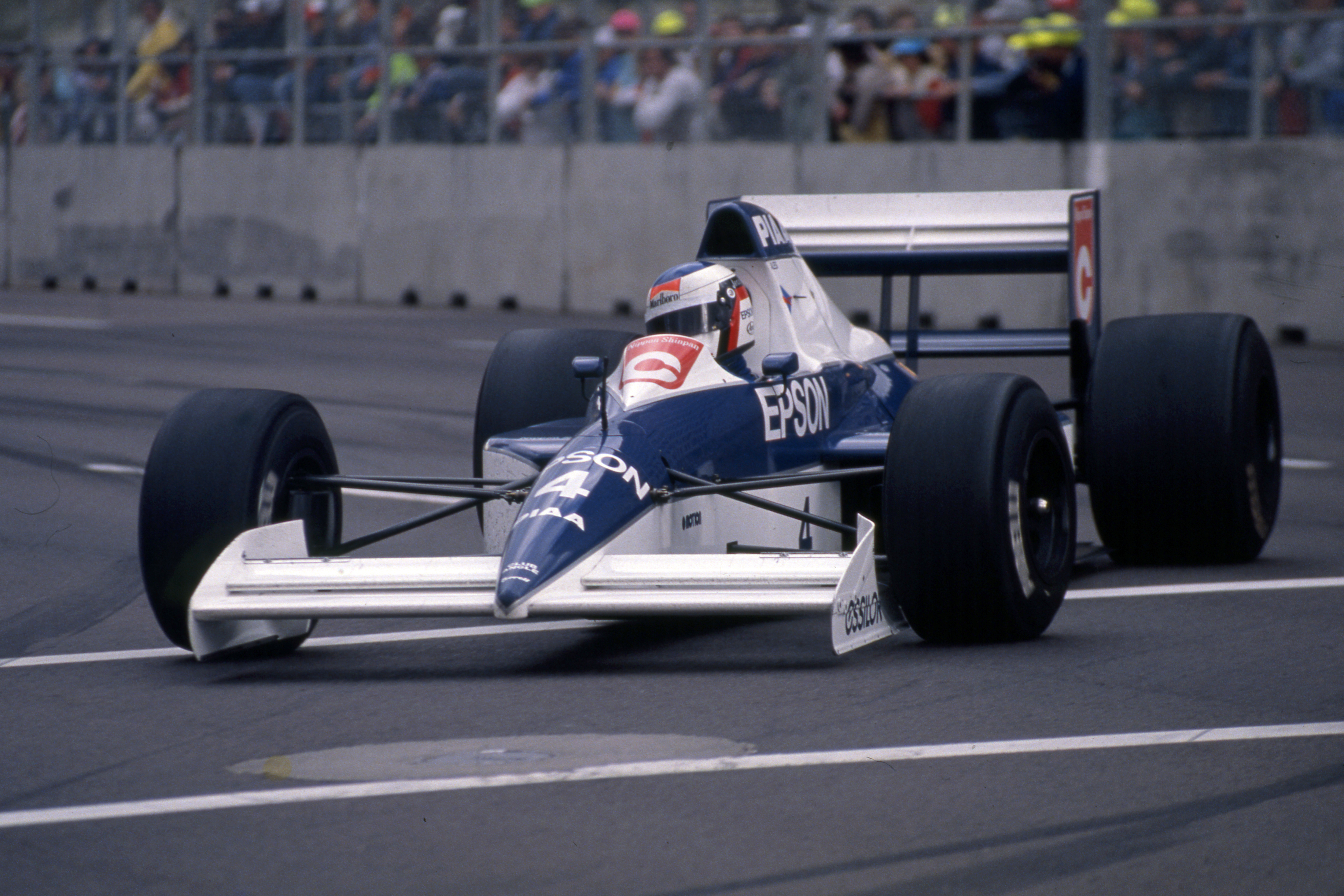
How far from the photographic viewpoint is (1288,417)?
13.0 metres

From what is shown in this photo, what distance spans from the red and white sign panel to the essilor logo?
89.3 inches

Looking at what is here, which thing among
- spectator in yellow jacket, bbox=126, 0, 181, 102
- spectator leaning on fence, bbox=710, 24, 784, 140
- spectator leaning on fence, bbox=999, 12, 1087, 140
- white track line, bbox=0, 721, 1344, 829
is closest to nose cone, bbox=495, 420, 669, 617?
white track line, bbox=0, 721, 1344, 829

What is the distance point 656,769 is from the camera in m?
4.97

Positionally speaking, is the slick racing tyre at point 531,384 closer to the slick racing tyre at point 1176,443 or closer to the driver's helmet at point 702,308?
the driver's helmet at point 702,308

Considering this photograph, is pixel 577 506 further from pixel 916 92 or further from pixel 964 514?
pixel 916 92

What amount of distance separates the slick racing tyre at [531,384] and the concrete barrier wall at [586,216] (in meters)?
9.77

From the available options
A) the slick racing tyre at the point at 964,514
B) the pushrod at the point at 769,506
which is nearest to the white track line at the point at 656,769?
the slick racing tyre at the point at 964,514

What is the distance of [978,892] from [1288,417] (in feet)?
31.7

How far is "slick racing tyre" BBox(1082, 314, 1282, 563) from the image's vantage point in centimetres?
799

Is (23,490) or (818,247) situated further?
(23,490)

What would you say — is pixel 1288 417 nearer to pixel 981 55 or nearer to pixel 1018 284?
pixel 1018 284

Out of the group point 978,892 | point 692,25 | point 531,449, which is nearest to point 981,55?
point 692,25

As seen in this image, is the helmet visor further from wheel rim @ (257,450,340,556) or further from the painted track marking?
wheel rim @ (257,450,340,556)

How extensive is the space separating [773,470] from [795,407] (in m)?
0.32
